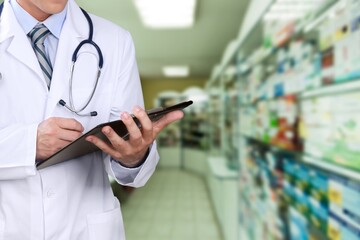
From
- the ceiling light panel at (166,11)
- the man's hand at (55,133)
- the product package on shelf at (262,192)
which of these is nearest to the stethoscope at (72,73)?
the man's hand at (55,133)

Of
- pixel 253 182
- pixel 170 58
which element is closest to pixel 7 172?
pixel 253 182

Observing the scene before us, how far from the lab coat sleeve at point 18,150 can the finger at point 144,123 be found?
0.26 m

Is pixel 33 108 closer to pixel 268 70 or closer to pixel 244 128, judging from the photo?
pixel 268 70

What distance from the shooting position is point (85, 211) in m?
0.96

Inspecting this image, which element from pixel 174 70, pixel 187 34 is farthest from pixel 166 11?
pixel 174 70

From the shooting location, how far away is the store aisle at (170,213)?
4781mm

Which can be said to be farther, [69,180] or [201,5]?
[201,5]

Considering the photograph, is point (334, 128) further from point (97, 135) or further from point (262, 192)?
point (262, 192)

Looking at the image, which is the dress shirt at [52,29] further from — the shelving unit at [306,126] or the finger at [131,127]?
the shelving unit at [306,126]

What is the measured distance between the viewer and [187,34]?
698 centimetres

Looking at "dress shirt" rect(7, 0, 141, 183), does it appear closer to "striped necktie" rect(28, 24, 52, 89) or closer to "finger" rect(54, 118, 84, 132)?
"striped necktie" rect(28, 24, 52, 89)

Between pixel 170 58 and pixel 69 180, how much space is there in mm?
9052

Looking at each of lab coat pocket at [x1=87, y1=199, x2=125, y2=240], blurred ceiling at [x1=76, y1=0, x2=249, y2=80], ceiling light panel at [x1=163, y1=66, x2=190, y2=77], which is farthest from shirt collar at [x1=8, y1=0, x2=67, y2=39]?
ceiling light panel at [x1=163, y1=66, x2=190, y2=77]

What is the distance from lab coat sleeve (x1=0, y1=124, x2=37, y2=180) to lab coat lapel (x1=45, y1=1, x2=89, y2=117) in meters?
0.09
